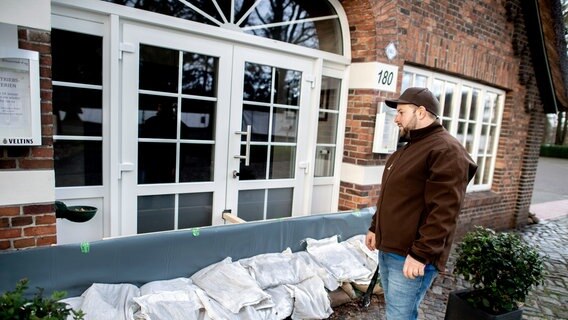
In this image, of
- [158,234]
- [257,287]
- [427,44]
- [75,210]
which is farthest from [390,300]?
[427,44]

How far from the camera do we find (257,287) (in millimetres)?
2559

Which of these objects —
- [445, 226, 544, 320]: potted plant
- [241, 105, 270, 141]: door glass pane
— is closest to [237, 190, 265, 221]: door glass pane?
[241, 105, 270, 141]: door glass pane

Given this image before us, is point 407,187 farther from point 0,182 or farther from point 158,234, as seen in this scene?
point 0,182

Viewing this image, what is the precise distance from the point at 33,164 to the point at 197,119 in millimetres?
1345

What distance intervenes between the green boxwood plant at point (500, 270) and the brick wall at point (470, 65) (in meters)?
1.59

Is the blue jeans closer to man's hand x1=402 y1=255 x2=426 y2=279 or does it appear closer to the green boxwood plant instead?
man's hand x1=402 y1=255 x2=426 y2=279

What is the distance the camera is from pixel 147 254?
2539 millimetres

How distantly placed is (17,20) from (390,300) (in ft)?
9.10

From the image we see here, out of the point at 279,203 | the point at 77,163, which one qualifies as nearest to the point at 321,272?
the point at 279,203

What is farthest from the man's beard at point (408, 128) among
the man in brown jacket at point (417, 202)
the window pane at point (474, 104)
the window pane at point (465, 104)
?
the window pane at point (474, 104)

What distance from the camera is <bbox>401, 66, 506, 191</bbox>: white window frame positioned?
15.4ft

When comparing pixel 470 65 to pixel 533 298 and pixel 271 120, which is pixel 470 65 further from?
pixel 271 120

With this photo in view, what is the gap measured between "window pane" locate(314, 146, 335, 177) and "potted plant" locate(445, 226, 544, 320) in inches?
73.3

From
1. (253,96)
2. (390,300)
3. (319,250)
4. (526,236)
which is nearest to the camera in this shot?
(390,300)
